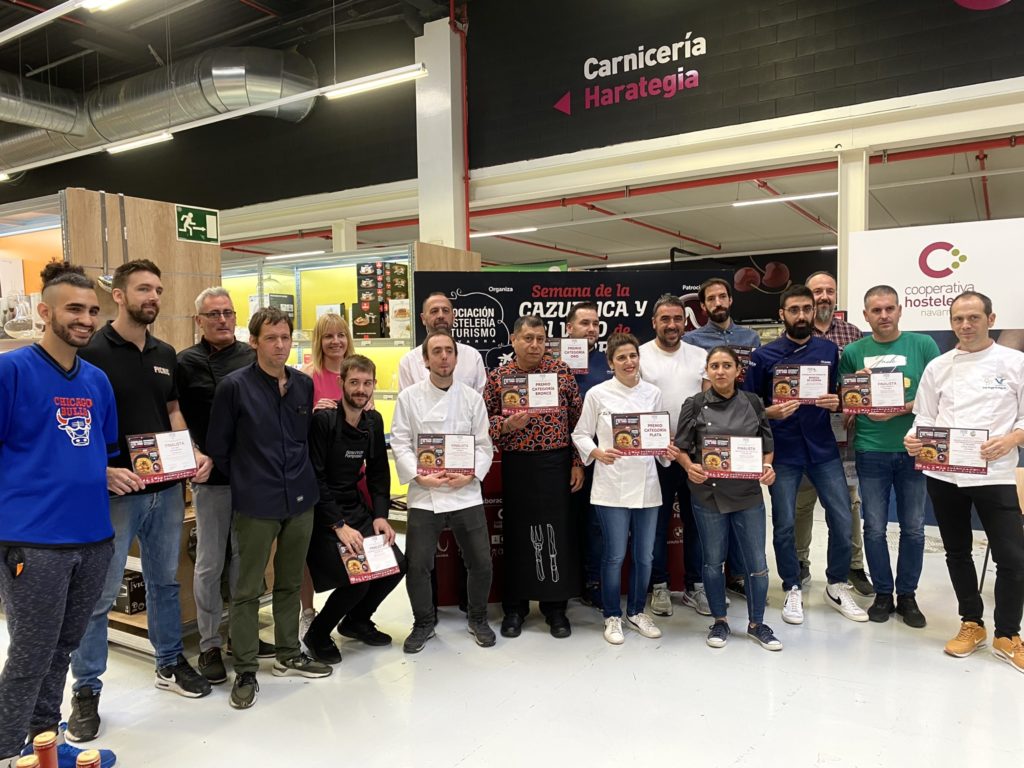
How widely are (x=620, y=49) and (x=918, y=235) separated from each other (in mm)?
3622

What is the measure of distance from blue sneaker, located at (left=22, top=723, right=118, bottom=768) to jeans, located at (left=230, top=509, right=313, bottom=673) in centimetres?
56

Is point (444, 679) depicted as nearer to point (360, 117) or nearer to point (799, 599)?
point (799, 599)

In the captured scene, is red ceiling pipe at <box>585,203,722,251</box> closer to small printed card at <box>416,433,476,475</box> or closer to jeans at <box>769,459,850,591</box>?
jeans at <box>769,459,850,591</box>

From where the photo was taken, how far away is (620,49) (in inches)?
285

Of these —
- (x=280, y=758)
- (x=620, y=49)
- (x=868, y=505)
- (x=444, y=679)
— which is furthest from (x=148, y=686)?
(x=620, y=49)

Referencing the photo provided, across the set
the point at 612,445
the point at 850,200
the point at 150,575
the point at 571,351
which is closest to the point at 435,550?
the point at 612,445

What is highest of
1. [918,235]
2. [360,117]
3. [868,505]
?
[360,117]

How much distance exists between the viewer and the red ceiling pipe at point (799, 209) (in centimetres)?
1022

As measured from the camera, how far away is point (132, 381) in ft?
9.23

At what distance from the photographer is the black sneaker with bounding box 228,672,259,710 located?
301cm

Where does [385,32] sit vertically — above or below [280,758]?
above

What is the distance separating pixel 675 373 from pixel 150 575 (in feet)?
9.00

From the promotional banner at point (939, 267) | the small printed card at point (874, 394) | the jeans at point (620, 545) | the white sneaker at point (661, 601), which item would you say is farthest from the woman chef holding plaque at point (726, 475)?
the promotional banner at point (939, 267)

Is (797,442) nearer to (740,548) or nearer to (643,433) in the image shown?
(740,548)
